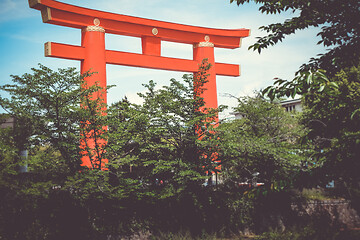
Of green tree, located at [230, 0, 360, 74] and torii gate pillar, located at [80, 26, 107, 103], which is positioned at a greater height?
torii gate pillar, located at [80, 26, 107, 103]

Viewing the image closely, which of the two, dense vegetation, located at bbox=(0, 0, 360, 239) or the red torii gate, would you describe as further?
the red torii gate

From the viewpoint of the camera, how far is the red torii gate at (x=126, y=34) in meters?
13.0

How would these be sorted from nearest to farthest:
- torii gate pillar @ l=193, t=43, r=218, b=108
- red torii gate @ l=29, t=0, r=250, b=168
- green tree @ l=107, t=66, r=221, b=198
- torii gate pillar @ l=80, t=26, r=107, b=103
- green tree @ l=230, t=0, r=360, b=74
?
green tree @ l=230, t=0, r=360, b=74 < green tree @ l=107, t=66, r=221, b=198 < red torii gate @ l=29, t=0, r=250, b=168 < torii gate pillar @ l=80, t=26, r=107, b=103 < torii gate pillar @ l=193, t=43, r=218, b=108

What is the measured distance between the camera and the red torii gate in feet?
42.8

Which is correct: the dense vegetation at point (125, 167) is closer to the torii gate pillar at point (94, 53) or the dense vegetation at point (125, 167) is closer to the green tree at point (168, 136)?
the green tree at point (168, 136)

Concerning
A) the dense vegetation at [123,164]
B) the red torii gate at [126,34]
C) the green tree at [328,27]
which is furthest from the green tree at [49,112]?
the green tree at [328,27]

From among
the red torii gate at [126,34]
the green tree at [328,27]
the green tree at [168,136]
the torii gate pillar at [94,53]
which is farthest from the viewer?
the torii gate pillar at [94,53]

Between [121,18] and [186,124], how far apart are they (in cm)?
555

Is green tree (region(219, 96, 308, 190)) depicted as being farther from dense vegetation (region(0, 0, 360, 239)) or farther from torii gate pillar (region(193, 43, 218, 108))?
torii gate pillar (region(193, 43, 218, 108))

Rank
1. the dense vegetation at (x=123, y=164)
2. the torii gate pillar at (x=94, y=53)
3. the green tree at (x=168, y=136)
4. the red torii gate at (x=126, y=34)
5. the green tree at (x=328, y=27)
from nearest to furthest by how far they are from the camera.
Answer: the green tree at (x=328, y=27) → the dense vegetation at (x=123, y=164) → the green tree at (x=168, y=136) → the red torii gate at (x=126, y=34) → the torii gate pillar at (x=94, y=53)

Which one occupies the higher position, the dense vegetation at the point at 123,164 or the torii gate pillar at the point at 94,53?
the torii gate pillar at the point at 94,53

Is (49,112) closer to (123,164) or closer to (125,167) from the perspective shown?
(123,164)

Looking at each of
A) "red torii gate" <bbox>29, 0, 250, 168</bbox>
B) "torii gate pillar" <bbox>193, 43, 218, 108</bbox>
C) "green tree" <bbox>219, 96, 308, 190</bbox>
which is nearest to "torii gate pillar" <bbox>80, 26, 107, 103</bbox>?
"red torii gate" <bbox>29, 0, 250, 168</bbox>

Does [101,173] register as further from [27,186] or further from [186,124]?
[186,124]
